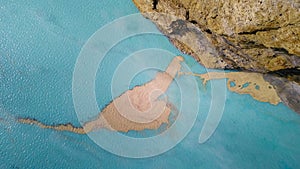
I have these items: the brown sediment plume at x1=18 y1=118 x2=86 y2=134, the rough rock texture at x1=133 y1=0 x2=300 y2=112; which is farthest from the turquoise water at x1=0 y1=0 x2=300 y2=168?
the rough rock texture at x1=133 y1=0 x2=300 y2=112

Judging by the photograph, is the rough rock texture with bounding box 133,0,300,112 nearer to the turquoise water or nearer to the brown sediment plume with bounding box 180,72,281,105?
the brown sediment plume with bounding box 180,72,281,105

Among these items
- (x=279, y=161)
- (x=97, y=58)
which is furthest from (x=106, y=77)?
(x=279, y=161)

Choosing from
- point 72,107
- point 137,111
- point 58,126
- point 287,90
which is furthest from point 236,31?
point 58,126

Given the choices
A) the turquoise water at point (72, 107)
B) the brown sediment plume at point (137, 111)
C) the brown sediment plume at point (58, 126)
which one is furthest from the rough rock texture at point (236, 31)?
the brown sediment plume at point (58, 126)

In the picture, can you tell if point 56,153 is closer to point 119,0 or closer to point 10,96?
point 10,96

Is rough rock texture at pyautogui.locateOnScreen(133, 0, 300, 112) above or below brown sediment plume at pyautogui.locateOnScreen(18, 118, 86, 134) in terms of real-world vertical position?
above
